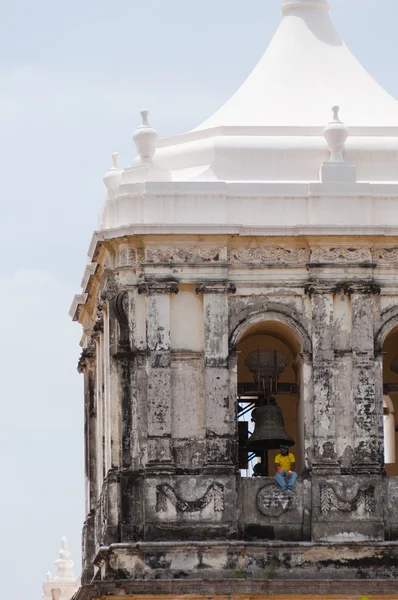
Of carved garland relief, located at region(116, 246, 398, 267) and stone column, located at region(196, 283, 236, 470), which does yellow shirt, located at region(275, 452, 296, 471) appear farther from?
carved garland relief, located at region(116, 246, 398, 267)

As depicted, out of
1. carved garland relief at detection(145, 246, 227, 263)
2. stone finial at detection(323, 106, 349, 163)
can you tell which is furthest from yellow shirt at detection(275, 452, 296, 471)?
stone finial at detection(323, 106, 349, 163)

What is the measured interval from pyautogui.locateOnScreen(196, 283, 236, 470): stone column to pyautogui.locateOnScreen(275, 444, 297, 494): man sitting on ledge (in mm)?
835

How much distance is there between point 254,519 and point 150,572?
1.87 meters

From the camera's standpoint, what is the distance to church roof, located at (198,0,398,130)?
51.4 metres

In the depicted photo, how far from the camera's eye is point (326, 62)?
5234 cm

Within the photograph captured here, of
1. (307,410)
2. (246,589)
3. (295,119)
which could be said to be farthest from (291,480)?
(295,119)

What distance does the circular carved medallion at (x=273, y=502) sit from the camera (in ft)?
161

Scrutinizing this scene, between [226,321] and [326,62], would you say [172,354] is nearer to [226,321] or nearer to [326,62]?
[226,321]

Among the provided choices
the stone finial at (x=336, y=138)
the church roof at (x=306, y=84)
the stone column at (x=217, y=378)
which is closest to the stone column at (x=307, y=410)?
the stone column at (x=217, y=378)

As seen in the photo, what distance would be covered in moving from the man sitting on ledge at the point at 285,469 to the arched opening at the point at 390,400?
216cm

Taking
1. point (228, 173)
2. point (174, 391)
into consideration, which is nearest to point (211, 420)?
point (174, 391)

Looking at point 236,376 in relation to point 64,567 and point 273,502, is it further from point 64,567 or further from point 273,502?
point 64,567

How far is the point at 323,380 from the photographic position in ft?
162

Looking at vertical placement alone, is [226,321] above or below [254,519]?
above
